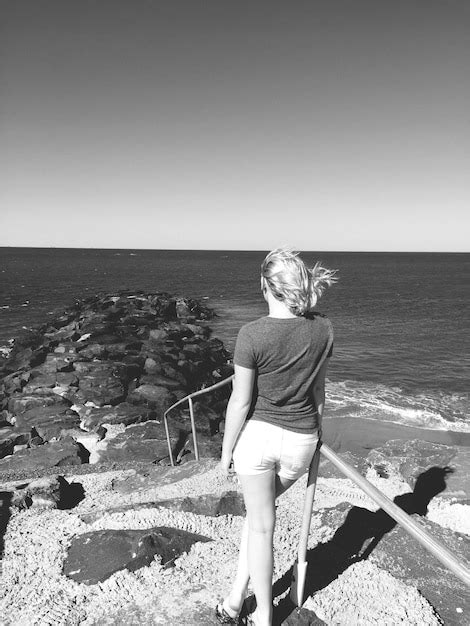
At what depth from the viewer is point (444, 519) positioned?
4.87 meters

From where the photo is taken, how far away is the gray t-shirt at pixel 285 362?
2121mm

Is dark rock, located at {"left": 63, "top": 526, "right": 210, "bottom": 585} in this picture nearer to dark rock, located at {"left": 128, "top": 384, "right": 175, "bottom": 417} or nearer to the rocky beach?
the rocky beach

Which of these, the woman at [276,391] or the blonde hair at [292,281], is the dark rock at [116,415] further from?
the blonde hair at [292,281]

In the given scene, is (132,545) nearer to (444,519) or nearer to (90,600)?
(90,600)

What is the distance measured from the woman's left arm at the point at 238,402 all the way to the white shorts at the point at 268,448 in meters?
0.05

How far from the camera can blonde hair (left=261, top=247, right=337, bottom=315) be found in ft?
7.11

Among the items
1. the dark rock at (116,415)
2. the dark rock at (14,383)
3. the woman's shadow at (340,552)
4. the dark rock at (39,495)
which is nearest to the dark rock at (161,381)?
the dark rock at (116,415)

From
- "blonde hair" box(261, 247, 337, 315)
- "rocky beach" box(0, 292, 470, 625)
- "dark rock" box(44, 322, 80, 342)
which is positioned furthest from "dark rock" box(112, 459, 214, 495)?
"dark rock" box(44, 322, 80, 342)

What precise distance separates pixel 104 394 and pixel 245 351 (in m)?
12.4

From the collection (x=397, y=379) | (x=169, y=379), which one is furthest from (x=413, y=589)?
(x=397, y=379)

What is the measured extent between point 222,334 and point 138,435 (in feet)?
62.8

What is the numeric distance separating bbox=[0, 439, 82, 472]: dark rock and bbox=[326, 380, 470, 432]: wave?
27.5 ft

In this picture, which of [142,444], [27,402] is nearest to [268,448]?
[142,444]

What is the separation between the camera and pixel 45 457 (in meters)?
8.94
